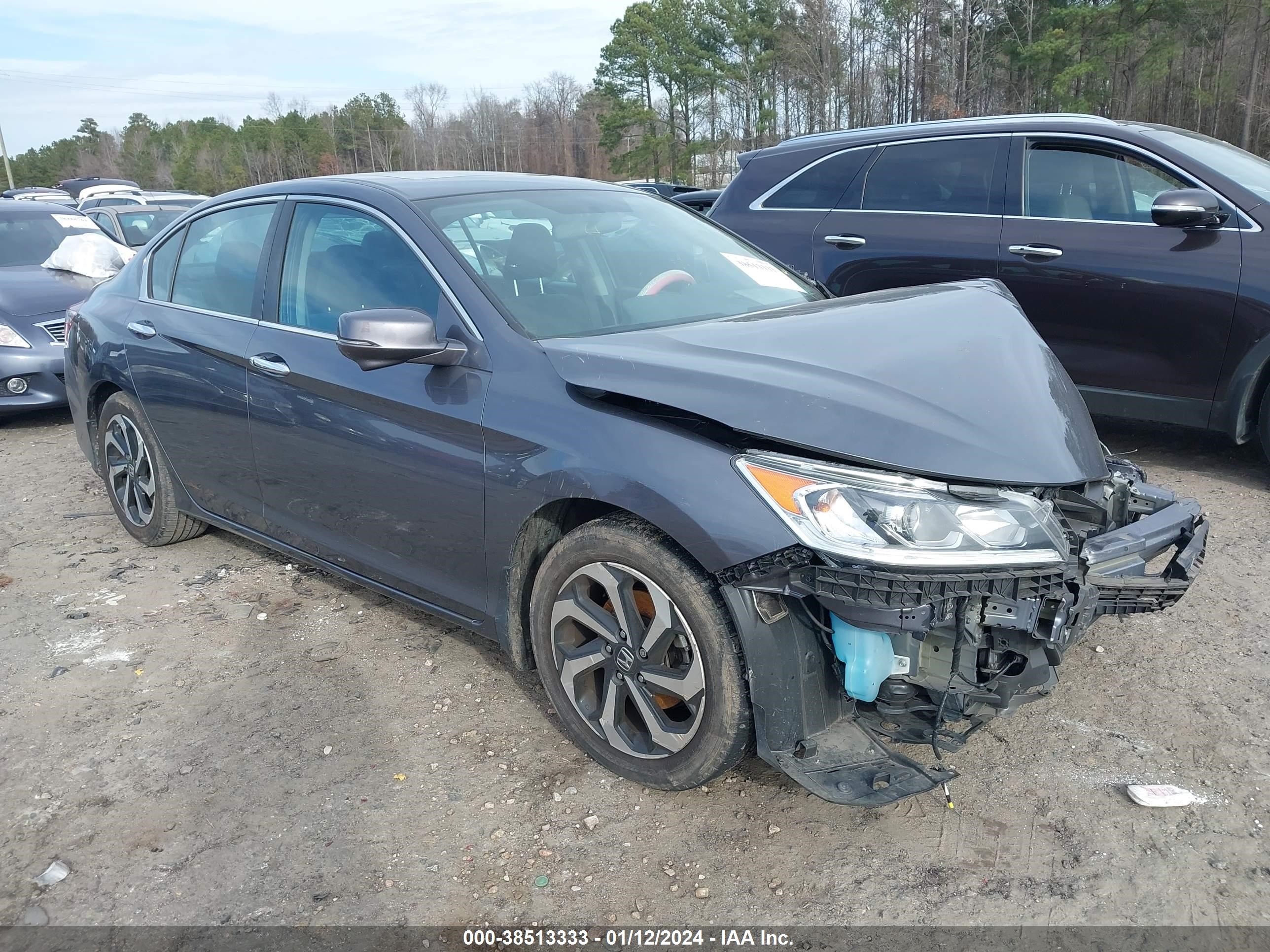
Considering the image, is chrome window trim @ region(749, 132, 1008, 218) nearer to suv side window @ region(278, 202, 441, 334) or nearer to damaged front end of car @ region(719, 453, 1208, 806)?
suv side window @ region(278, 202, 441, 334)

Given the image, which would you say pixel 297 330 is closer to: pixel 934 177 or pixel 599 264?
pixel 599 264

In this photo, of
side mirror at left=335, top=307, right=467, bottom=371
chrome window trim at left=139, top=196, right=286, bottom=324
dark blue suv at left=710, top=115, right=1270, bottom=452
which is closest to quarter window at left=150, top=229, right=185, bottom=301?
chrome window trim at left=139, top=196, right=286, bottom=324

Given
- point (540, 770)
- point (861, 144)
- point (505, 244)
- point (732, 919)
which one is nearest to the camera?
point (732, 919)

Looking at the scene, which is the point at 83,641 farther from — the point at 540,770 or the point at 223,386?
the point at 540,770

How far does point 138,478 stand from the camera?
473 centimetres

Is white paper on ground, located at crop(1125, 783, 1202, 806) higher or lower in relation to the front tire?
lower

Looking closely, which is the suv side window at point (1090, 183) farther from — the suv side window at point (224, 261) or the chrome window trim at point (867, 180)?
the suv side window at point (224, 261)

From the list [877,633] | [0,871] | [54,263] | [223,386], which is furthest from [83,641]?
[54,263]

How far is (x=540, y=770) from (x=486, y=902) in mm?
549

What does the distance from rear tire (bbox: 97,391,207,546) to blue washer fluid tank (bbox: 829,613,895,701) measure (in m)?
Answer: 3.37

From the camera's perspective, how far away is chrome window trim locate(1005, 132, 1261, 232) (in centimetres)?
470

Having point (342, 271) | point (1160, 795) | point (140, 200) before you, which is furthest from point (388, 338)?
point (140, 200)

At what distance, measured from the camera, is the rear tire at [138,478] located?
14.9 ft

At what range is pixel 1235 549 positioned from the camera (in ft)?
13.5
